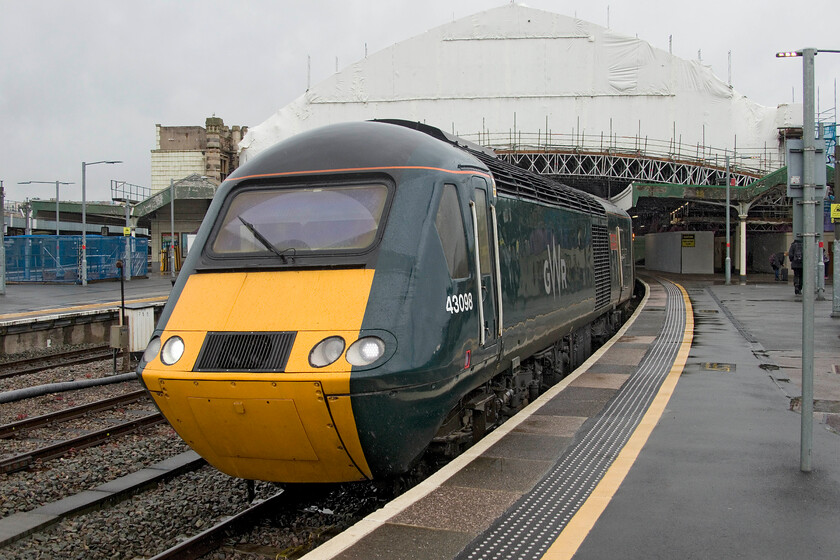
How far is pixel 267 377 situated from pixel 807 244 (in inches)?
173

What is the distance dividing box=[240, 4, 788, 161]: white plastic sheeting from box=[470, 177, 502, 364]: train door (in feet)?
173

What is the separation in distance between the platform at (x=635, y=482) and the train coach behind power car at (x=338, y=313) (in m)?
0.70

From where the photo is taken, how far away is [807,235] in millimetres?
6094

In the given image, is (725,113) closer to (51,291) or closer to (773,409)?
(51,291)

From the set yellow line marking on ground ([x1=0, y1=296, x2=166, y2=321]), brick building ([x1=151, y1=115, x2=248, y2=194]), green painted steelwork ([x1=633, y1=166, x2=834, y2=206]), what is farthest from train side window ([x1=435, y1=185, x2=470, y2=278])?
brick building ([x1=151, y1=115, x2=248, y2=194])

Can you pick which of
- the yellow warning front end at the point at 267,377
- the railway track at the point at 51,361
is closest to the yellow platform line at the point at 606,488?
the yellow warning front end at the point at 267,377

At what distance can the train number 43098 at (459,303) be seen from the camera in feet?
20.5

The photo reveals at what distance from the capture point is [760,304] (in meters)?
24.2

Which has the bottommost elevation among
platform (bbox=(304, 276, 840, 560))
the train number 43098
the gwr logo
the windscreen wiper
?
platform (bbox=(304, 276, 840, 560))

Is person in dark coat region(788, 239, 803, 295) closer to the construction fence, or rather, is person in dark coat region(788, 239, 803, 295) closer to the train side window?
the train side window

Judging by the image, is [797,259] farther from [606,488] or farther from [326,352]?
[326,352]

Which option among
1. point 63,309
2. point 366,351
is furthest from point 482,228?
point 63,309

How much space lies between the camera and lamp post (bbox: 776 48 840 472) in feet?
20.1

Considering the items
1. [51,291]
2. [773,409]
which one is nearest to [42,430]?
[773,409]
